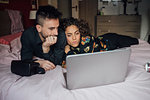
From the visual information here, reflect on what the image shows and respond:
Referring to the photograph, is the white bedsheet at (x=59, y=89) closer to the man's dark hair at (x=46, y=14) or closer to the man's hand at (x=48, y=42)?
the man's hand at (x=48, y=42)

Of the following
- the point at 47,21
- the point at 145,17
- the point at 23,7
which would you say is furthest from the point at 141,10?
the point at 47,21

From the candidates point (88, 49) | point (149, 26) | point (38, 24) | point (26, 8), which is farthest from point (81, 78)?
point (149, 26)

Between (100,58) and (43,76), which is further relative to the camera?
(43,76)

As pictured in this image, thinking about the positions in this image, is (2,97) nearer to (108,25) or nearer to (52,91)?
(52,91)

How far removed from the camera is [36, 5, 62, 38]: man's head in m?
1.24

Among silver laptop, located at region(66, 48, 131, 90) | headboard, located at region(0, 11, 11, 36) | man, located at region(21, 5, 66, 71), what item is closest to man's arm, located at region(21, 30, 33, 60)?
man, located at region(21, 5, 66, 71)

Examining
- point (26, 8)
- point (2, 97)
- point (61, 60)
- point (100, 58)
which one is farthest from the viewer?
point (26, 8)

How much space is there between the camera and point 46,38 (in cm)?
118

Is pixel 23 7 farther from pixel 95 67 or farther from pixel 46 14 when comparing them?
pixel 95 67

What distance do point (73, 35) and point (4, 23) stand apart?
1553mm

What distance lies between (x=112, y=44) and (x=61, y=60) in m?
0.73

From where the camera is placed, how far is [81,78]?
2.36 ft

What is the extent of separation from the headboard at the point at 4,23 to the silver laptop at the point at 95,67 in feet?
6.30

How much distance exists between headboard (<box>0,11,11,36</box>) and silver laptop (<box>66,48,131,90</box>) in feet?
6.30
